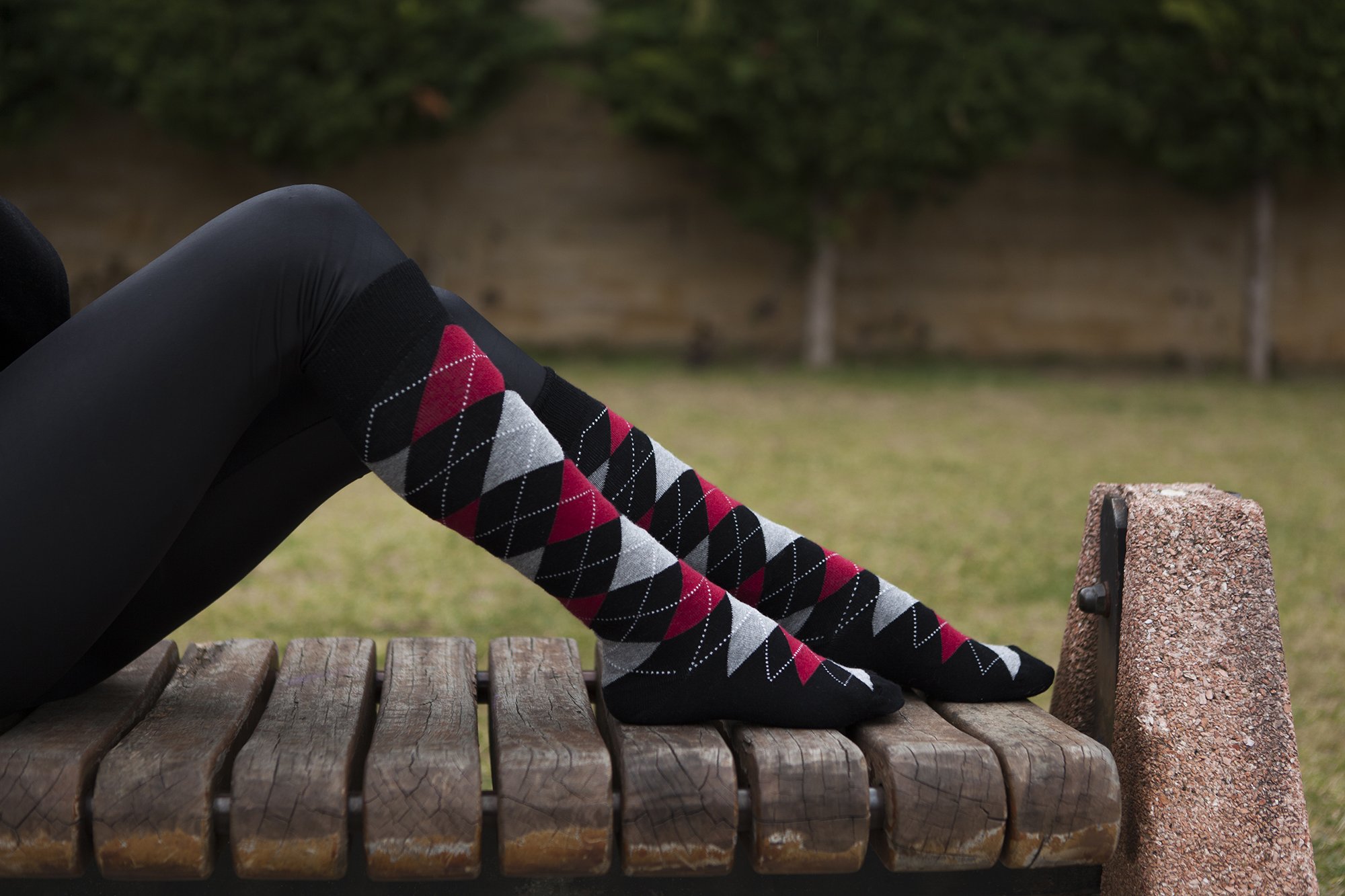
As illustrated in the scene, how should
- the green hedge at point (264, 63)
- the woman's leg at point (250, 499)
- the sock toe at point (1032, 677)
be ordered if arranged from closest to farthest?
the woman's leg at point (250, 499)
the sock toe at point (1032, 677)
the green hedge at point (264, 63)

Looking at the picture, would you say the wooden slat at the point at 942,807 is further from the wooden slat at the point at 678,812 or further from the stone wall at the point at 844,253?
the stone wall at the point at 844,253

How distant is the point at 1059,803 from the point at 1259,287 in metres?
7.55

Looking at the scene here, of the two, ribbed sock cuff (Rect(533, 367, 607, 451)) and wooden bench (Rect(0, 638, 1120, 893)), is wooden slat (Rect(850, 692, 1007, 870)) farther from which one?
ribbed sock cuff (Rect(533, 367, 607, 451))

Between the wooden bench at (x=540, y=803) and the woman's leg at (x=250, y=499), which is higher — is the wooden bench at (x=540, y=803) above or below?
below

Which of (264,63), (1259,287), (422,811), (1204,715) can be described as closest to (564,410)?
(422,811)

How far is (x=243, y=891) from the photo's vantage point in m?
1.04

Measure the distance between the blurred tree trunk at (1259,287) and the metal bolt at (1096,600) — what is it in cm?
713

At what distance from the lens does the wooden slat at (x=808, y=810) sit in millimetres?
984

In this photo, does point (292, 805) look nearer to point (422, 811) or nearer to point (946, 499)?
point (422, 811)

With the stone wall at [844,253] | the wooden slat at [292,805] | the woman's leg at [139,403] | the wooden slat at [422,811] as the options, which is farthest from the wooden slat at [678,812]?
the stone wall at [844,253]

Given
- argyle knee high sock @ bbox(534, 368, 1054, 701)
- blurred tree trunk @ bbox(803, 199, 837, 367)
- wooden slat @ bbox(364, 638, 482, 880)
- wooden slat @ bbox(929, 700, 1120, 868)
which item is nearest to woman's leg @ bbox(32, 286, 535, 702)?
argyle knee high sock @ bbox(534, 368, 1054, 701)

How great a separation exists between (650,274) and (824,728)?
23.6 feet

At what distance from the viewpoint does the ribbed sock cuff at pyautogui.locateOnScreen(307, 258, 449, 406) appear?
3.23 feet

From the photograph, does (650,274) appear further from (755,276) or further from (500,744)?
(500,744)
